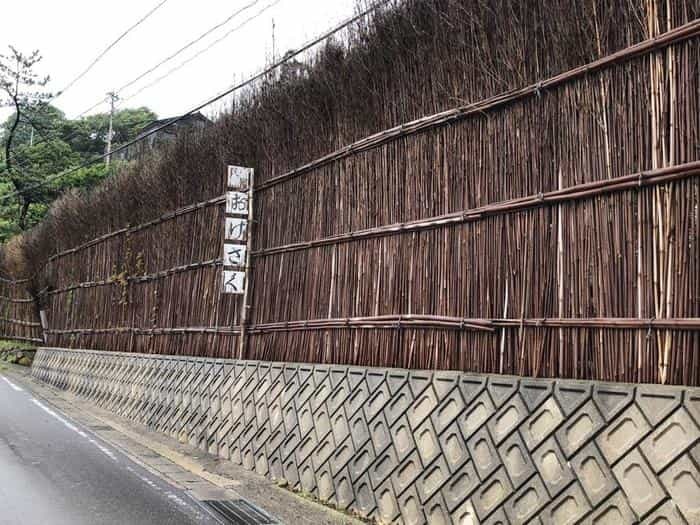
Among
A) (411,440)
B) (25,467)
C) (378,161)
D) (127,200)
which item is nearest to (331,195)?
(378,161)

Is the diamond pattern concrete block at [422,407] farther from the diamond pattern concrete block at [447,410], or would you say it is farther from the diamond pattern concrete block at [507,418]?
the diamond pattern concrete block at [507,418]

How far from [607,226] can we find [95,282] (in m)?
13.4

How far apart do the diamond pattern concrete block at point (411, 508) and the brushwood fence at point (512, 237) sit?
1.02m

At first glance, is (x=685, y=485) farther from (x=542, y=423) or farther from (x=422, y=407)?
(x=422, y=407)

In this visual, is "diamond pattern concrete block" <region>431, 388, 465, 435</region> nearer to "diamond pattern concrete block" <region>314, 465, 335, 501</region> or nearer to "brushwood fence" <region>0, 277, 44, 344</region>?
"diamond pattern concrete block" <region>314, 465, 335, 501</region>

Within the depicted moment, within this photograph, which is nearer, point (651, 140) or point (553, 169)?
point (651, 140)

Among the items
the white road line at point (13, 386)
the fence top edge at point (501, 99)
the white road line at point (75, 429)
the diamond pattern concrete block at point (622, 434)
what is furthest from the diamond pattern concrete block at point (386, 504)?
the white road line at point (13, 386)

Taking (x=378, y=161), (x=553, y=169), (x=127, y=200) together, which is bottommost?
(x=553, y=169)

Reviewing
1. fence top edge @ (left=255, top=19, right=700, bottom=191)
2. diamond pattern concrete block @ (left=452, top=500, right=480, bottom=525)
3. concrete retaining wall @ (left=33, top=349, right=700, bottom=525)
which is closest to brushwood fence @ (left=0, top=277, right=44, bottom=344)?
concrete retaining wall @ (left=33, top=349, right=700, bottom=525)

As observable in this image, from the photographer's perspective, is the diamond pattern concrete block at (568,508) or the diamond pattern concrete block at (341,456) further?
the diamond pattern concrete block at (341,456)

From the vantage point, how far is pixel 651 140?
4.38m

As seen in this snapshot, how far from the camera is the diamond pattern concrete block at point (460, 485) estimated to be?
506 centimetres

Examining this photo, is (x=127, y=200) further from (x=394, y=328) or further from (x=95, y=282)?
(x=394, y=328)

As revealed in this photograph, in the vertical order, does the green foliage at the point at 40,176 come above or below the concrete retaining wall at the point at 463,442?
above
